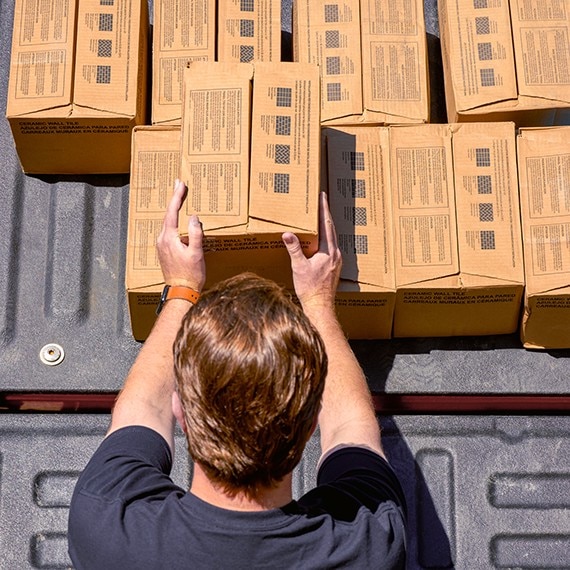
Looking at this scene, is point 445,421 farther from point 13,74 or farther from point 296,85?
point 13,74

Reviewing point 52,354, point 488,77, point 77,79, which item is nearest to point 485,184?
point 488,77

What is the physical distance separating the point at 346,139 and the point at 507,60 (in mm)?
402

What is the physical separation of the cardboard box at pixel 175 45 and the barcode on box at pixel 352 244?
45 cm

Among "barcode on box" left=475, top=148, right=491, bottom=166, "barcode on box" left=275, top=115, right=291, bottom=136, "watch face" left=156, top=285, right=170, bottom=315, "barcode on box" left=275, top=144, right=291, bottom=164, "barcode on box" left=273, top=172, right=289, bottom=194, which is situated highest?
"barcode on box" left=275, top=115, right=291, bottom=136

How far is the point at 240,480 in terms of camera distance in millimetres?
1249

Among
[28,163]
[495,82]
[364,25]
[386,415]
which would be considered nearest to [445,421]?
[386,415]

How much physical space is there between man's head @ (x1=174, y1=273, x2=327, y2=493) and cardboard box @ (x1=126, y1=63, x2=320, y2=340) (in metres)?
0.47

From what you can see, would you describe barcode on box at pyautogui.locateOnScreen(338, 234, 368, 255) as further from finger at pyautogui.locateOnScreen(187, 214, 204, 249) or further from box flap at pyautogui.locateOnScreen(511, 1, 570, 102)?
box flap at pyautogui.locateOnScreen(511, 1, 570, 102)

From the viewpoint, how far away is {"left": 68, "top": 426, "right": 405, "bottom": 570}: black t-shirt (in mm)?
1246

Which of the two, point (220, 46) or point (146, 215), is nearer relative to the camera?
point (146, 215)

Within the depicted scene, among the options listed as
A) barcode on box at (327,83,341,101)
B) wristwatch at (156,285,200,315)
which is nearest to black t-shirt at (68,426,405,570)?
wristwatch at (156,285,200,315)

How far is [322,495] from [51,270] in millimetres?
1008

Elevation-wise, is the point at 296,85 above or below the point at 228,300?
above

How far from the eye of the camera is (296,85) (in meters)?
1.83
